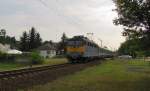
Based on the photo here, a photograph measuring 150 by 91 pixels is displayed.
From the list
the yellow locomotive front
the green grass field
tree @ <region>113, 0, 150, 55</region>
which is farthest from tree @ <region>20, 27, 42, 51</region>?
tree @ <region>113, 0, 150, 55</region>

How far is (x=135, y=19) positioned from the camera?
21.2 metres

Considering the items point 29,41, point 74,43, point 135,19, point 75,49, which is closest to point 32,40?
point 29,41

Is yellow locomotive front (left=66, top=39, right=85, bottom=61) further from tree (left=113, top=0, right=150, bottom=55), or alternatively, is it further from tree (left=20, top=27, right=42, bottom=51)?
tree (left=20, top=27, right=42, bottom=51)

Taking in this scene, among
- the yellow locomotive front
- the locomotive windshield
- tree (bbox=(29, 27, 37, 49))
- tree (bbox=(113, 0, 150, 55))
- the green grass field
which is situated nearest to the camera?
the green grass field

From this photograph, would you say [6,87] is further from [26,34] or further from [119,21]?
[26,34]

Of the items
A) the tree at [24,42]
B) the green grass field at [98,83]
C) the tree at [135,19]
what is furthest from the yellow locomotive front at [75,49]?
the tree at [24,42]

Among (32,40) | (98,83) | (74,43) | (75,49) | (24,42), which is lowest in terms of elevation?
(98,83)

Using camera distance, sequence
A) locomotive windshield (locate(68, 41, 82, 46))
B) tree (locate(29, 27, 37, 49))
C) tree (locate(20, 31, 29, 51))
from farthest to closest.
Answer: tree (locate(29, 27, 37, 49)) < tree (locate(20, 31, 29, 51)) < locomotive windshield (locate(68, 41, 82, 46))

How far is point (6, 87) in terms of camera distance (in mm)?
15914

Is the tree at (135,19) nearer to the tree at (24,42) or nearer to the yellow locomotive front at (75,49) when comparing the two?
the yellow locomotive front at (75,49)

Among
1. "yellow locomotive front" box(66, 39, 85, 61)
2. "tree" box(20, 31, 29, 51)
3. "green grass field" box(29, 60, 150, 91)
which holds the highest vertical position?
"tree" box(20, 31, 29, 51)

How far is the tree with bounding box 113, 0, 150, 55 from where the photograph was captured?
2066 centimetres

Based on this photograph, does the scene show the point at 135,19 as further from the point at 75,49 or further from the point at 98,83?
the point at 75,49

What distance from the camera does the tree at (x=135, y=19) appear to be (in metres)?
20.7
